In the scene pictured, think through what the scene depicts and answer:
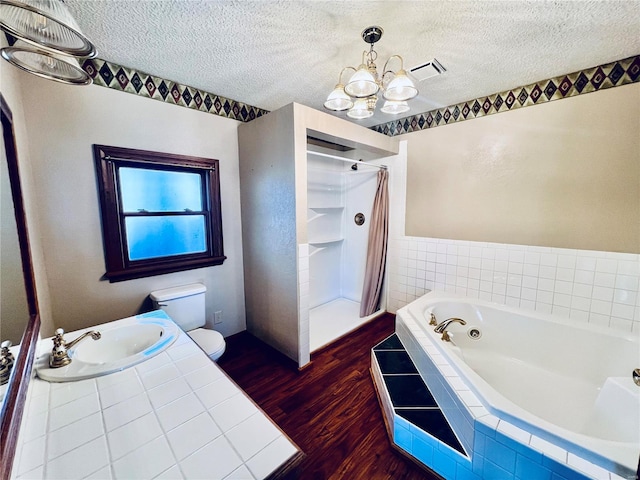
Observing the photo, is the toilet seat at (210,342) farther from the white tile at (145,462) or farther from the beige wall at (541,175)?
the beige wall at (541,175)

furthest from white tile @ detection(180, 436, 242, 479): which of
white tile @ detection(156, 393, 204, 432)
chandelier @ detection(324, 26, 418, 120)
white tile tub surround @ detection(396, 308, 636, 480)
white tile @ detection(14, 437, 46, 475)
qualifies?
chandelier @ detection(324, 26, 418, 120)

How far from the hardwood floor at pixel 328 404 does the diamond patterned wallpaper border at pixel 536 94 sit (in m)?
2.41

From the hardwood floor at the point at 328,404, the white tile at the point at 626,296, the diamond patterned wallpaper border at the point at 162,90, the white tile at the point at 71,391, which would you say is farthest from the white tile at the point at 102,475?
the white tile at the point at 626,296

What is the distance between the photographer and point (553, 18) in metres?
1.36

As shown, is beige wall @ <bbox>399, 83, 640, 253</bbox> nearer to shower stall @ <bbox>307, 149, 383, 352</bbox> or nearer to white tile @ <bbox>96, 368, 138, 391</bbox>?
shower stall @ <bbox>307, 149, 383, 352</bbox>

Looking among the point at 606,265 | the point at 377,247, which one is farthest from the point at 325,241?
the point at 606,265

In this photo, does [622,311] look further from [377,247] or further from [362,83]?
[362,83]

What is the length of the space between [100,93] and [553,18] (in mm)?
2841

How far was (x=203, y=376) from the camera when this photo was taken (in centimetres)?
101

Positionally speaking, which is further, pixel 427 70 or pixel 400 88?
pixel 427 70

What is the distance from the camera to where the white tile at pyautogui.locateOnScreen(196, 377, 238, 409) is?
0.88 metres

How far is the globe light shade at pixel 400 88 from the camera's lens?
1421 millimetres

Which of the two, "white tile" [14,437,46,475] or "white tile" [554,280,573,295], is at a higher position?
"white tile" [554,280,573,295]

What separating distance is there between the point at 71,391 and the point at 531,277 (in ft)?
10.0
